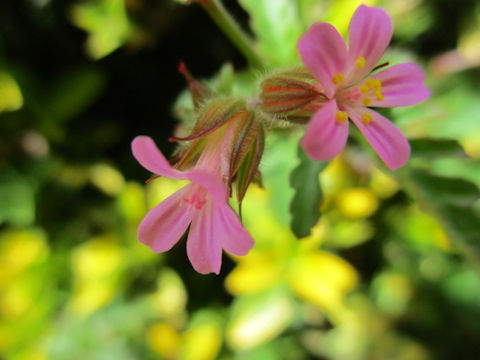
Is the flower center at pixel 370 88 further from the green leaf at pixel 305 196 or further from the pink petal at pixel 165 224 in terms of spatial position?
the pink petal at pixel 165 224

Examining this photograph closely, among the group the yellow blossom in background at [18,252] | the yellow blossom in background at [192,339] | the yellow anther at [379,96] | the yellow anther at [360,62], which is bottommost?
the yellow blossom in background at [192,339]

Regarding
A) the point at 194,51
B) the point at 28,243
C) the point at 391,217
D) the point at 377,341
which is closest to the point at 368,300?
the point at 377,341

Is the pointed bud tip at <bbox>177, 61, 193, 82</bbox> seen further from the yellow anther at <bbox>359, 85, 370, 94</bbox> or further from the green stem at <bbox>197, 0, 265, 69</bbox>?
the yellow anther at <bbox>359, 85, 370, 94</bbox>

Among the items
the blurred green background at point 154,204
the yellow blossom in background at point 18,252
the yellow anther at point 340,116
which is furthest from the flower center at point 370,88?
the yellow blossom in background at point 18,252

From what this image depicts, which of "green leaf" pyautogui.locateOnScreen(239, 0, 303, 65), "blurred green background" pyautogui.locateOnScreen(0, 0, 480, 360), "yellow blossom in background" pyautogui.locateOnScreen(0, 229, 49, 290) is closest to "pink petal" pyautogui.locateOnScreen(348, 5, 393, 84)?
"green leaf" pyautogui.locateOnScreen(239, 0, 303, 65)

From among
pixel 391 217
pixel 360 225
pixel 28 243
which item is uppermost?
pixel 28 243

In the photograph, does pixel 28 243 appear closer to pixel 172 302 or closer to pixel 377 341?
pixel 172 302
